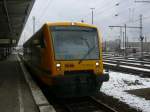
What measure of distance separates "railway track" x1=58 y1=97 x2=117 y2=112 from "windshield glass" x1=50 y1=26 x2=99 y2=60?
5.07ft

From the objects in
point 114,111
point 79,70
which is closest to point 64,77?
point 79,70

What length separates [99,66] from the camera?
11.4 meters

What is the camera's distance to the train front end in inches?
423

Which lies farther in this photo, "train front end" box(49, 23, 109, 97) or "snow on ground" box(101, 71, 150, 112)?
"train front end" box(49, 23, 109, 97)

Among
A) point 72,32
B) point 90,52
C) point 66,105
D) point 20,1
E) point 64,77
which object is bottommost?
point 66,105

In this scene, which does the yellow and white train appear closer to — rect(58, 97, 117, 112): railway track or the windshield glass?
the windshield glass

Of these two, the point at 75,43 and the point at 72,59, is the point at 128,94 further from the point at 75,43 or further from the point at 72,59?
the point at 75,43

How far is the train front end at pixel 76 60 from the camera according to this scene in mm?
10734

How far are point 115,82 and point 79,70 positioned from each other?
5.75m

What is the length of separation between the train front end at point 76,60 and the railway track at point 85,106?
0.35 meters

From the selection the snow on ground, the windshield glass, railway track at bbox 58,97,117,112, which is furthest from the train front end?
the snow on ground

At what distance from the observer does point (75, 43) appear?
37.4ft

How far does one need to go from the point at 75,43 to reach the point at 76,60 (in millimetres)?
638

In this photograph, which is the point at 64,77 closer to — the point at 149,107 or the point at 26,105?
the point at 26,105
